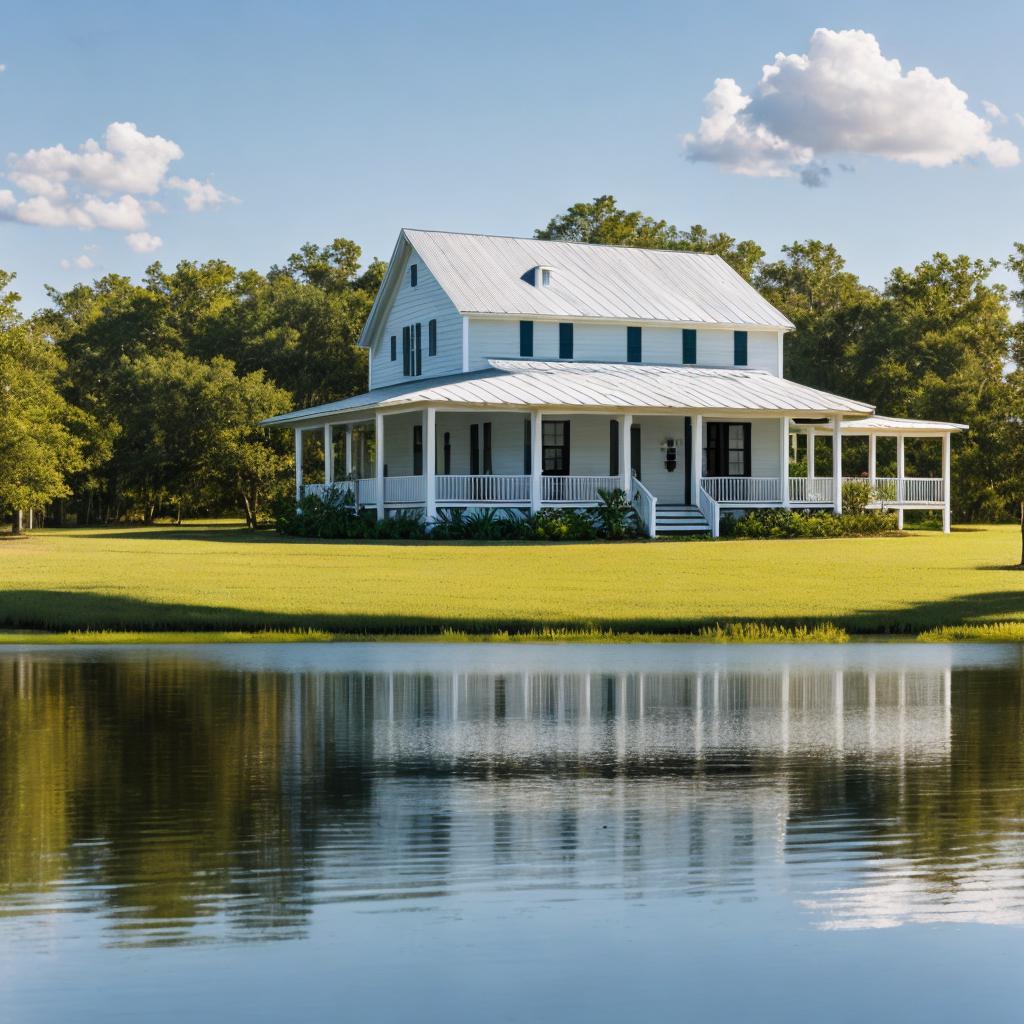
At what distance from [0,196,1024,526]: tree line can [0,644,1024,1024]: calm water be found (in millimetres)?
45137

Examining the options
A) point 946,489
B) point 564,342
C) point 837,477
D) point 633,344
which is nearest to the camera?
point 837,477

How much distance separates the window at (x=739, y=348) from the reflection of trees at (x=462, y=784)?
40585mm

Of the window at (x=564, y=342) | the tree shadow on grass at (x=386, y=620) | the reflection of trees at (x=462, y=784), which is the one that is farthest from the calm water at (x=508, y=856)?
the window at (x=564, y=342)

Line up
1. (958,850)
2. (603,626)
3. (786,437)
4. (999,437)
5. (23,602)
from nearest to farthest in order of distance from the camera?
(958,850), (603,626), (23,602), (999,437), (786,437)

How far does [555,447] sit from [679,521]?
534 cm

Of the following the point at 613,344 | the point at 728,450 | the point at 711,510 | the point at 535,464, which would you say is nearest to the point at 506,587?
the point at 535,464

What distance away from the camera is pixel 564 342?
53.3 m

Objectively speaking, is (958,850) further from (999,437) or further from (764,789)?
(999,437)

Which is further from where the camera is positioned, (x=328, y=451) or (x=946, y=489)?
(x=946, y=489)

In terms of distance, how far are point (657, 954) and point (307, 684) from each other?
10152mm

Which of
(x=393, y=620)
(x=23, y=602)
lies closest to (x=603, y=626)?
(x=393, y=620)

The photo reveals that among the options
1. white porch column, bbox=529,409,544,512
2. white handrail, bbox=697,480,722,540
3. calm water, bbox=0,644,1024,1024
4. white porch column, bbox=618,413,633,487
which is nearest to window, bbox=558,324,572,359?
white porch column, bbox=618,413,633,487

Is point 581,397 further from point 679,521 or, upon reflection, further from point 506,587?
point 506,587

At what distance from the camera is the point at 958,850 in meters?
8.26
